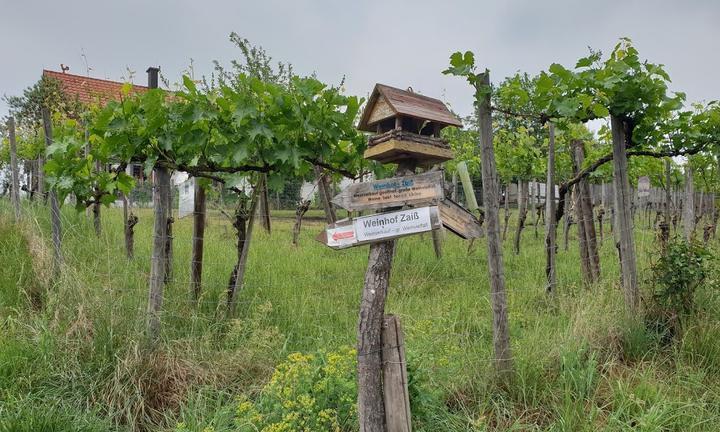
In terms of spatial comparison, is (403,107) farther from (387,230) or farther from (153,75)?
(153,75)

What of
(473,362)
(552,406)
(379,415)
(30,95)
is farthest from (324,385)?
(30,95)

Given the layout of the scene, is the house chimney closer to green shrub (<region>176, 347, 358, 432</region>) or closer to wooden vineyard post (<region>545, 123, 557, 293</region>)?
green shrub (<region>176, 347, 358, 432</region>)

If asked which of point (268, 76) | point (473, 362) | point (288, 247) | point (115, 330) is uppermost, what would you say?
point (268, 76)

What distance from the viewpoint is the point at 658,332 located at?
151 inches

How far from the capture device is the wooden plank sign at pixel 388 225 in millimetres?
2352

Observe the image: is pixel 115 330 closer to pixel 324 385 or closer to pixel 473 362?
pixel 324 385

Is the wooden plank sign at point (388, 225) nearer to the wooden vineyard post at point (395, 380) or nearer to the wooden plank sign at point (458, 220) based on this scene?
the wooden plank sign at point (458, 220)

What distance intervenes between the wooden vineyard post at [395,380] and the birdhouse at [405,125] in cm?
87

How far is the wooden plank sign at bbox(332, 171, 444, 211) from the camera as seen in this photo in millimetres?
2398

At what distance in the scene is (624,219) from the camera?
13.6 feet

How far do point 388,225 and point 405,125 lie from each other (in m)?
0.56

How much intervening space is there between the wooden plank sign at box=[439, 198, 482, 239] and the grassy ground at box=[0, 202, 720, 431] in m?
0.81

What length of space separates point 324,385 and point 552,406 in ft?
4.45

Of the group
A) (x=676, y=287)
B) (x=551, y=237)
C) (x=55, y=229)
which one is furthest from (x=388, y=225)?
(x=55, y=229)
